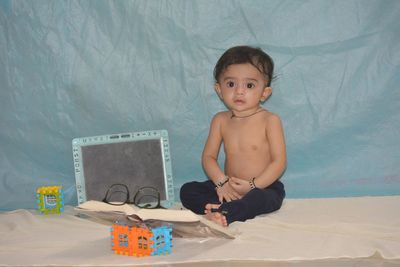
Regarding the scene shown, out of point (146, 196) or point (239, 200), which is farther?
point (146, 196)

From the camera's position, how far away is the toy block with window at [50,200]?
2020 mm

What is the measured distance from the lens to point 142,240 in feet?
4.87

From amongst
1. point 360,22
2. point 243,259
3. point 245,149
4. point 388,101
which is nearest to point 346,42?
point 360,22

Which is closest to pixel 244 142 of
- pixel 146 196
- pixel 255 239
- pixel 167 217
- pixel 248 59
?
pixel 248 59

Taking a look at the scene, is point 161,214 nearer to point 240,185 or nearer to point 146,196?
point 240,185

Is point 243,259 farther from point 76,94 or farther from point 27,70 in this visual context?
point 27,70

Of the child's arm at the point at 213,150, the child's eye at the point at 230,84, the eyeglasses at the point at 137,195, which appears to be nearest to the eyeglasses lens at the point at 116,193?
the eyeglasses at the point at 137,195

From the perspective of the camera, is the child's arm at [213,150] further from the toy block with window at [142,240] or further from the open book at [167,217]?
the toy block with window at [142,240]

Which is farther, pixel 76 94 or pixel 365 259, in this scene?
pixel 76 94

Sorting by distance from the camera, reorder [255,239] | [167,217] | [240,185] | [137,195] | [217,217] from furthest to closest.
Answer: [137,195], [240,185], [217,217], [255,239], [167,217]

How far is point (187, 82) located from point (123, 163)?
38 cm

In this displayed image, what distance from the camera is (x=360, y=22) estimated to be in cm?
211

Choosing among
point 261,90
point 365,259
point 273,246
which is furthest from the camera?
point 261,90

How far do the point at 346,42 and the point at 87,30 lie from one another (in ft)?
3.00
